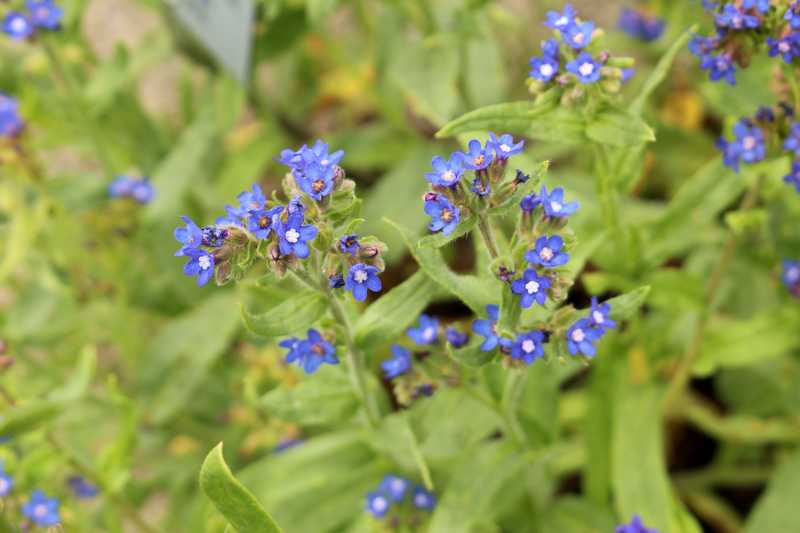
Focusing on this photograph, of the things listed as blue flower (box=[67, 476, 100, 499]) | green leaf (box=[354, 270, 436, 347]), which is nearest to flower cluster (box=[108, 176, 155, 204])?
blue flower (box=[67, 476, 100, 499])

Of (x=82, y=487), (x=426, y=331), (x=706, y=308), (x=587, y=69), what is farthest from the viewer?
(x=82, y=487)

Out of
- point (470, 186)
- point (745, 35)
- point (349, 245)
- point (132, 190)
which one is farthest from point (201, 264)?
point (132, 190)

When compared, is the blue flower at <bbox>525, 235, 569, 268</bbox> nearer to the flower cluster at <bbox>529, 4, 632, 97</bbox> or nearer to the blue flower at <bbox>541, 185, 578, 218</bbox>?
the blue flower at <bbox>541, 185, 578, 218</bbox>

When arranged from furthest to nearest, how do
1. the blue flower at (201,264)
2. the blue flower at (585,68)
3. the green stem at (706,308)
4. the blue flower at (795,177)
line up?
the green stem at (706,308) → the blue flower at (795,177) → the blue flower at (585,68) → the blue flower at (201,264)

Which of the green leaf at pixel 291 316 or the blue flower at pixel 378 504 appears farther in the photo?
the blue flower at pixel 378 504

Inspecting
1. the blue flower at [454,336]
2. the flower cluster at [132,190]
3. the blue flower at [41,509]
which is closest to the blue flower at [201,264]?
the blue flower at [454,336]

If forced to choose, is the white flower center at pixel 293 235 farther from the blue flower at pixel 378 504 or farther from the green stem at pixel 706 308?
the green stem at pixel 706 308

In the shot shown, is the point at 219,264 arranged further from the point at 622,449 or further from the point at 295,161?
the point at 622,449

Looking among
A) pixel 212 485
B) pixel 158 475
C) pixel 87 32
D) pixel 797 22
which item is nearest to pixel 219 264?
pixel 212 485

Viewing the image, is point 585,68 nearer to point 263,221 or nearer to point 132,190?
point 263,221
